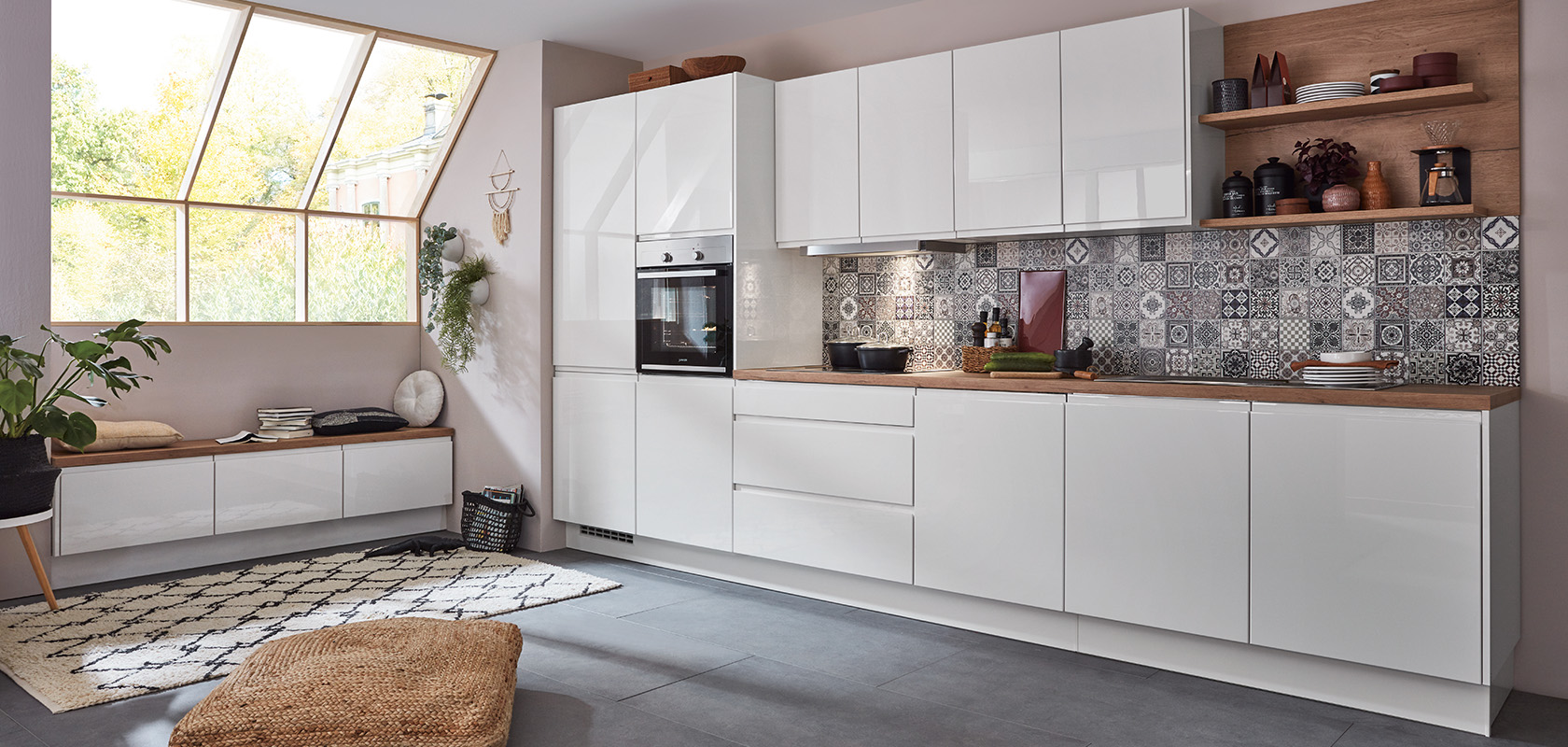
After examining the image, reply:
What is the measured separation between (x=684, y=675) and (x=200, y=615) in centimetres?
201

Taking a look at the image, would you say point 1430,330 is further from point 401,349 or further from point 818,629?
point 401,349

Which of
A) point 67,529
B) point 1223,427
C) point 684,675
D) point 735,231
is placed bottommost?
point 684,675

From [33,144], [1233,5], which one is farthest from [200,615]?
[1233,5]

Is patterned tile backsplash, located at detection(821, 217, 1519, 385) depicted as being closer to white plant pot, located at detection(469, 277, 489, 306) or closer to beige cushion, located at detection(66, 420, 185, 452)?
white plant pot, located at detection(469, 277, 489, 306)

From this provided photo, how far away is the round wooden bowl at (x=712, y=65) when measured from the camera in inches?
195

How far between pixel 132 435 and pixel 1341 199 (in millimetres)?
4935

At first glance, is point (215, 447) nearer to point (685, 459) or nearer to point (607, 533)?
point (607, 533)

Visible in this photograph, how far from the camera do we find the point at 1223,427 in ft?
11.1

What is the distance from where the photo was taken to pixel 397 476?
5715 mm

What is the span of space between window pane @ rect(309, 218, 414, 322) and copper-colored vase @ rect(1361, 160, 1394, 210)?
4.80 meters

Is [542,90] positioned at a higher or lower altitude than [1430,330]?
higher

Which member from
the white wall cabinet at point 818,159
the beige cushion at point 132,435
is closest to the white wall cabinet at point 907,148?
the white wall cabinet at point 818,159

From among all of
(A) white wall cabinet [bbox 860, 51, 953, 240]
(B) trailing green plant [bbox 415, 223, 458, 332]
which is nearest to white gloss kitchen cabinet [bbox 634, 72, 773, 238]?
(A) white wall cabinet [bbox 860, 51, 953, 240]

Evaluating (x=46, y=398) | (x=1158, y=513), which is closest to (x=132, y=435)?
(x=46, y=398)
